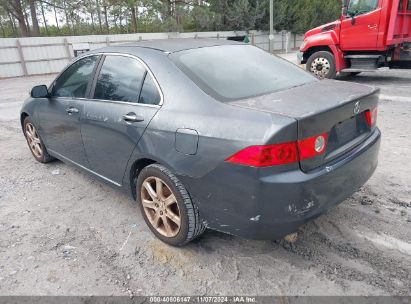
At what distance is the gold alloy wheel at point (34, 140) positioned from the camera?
487cm

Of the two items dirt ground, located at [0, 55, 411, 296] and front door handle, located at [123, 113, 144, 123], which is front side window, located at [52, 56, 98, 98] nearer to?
front door handle, located at [123, 113, 144, 123]

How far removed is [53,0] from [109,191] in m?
21.3

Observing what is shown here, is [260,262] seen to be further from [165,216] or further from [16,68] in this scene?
[16,68]

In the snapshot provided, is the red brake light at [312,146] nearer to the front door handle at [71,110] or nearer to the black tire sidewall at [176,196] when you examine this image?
the black tire sidewall at [176,196]

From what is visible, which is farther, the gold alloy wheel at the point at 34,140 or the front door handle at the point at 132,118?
the gold alloy wheel at the point at 34,140

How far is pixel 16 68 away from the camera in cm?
1844

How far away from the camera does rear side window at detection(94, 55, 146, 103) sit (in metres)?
3.02

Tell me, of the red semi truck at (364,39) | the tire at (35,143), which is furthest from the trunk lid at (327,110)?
the red semi truck at (364,39)

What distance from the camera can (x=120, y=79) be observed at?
3215mm

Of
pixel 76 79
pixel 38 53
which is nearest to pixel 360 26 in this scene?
pixel 76 79

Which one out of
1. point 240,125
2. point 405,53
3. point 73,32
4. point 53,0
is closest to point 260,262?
point 240,125

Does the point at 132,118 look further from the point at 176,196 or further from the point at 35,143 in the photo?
the point at 35,143

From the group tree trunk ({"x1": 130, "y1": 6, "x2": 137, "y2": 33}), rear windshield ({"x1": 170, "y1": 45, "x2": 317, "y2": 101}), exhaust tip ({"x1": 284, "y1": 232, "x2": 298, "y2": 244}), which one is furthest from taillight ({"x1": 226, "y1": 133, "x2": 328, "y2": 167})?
tree trunk ({"x1": 130, "y1": 6, "x2": 137, "y2": 33})

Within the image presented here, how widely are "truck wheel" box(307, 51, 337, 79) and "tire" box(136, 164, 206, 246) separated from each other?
27.0 ft
